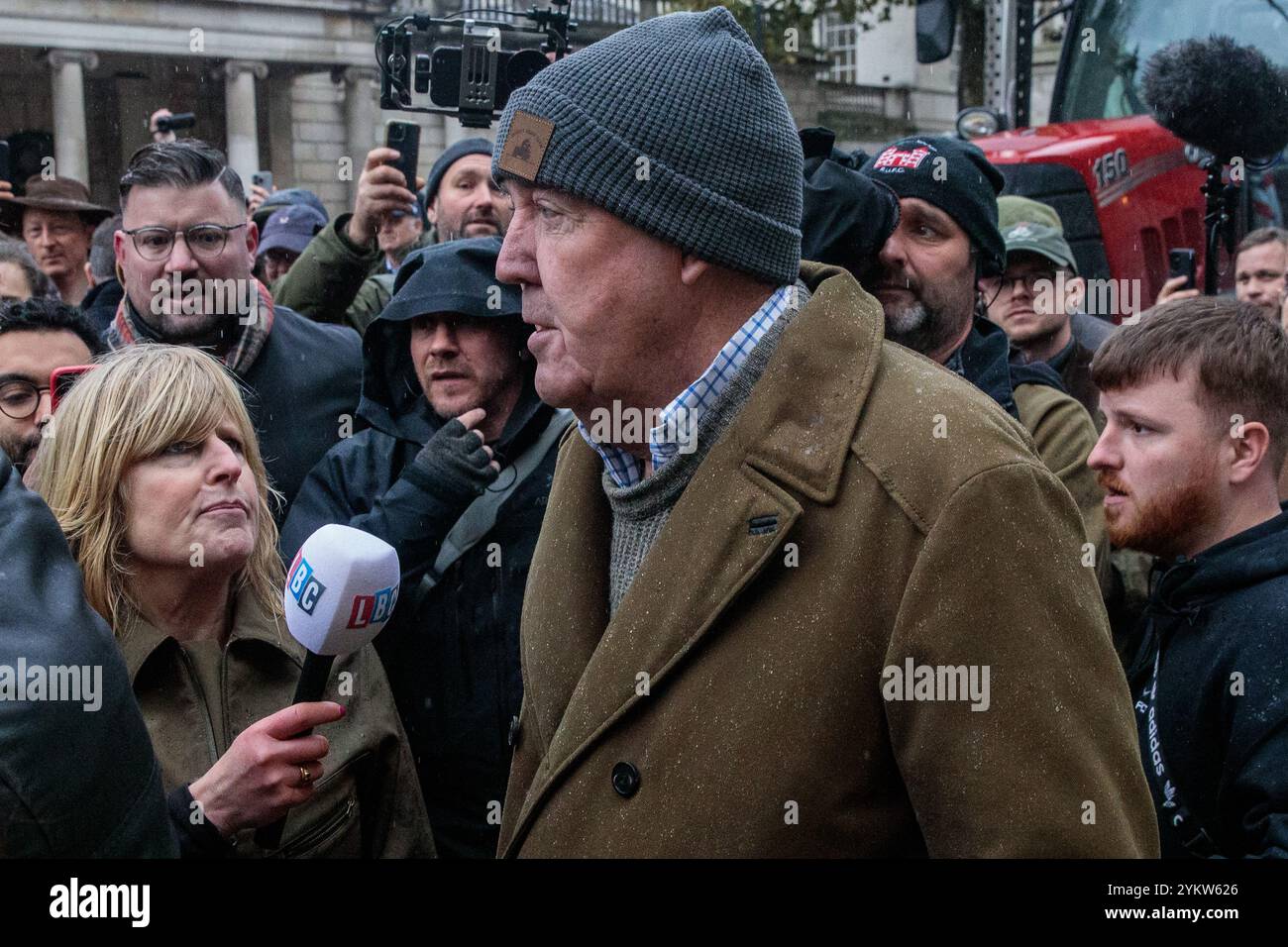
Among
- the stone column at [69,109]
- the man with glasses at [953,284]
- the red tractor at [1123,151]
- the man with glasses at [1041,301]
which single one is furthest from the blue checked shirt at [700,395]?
the stone column at [69,109]

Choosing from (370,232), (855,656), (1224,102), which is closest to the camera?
(855,656)

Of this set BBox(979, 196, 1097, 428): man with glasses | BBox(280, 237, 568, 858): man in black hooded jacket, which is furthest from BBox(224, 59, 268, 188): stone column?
BBox(280, 237, 568, 858): man in black hooded jacket

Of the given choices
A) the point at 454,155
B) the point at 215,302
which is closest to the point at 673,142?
the point at 215,302

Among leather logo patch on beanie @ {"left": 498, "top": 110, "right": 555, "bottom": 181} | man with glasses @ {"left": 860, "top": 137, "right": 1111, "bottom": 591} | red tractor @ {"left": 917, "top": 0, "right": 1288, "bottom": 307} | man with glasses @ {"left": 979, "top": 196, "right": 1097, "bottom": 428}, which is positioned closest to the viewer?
leather logo patch on beanie @ {"left": 498, "top": 110, "right": 555, "bottom": 181}

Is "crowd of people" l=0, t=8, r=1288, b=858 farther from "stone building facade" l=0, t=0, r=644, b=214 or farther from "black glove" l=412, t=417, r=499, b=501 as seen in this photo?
"stone building facade" l=0, t=0, r=644, b=214

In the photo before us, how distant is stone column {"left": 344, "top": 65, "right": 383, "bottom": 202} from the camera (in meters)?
28.9

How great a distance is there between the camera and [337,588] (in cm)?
235

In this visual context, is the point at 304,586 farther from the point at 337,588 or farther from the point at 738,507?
the point at 738,507

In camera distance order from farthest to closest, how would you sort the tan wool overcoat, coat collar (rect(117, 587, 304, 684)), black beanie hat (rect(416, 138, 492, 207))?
black beanie hat (rect(416, 138, 492, 207))
coat collar (rect(117, 587, 304, 684))
the tan wool overcoat

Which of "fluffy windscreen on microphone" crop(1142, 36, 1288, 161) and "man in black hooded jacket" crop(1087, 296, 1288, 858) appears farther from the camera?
"fluffy windscreen on microphone" crop(1142, 36, 1288, 161)

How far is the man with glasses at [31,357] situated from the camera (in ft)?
11.8

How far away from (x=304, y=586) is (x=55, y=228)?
5.38 metres

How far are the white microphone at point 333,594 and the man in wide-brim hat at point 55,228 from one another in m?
5.14

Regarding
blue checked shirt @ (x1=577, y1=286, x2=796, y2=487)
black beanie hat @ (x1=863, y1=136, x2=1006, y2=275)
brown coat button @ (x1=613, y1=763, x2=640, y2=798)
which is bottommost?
brown coat button @ (x1=613, y1=763, x2=640, y2=798)
